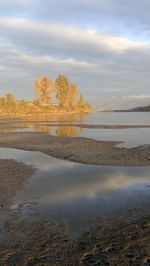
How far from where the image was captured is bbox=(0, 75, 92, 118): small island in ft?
448

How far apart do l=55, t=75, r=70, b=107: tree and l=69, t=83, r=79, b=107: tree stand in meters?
8.58

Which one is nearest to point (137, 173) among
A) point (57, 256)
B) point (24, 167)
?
point (24, 167)

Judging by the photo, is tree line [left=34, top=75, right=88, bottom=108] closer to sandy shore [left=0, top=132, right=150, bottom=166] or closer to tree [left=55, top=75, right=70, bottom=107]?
tree [left=55, top=75, right=70, bottom=107]

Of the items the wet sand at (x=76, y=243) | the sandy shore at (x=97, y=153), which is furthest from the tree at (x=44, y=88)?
the wet sand at (x=76, y=243)

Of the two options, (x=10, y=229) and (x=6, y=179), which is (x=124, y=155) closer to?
(x=6, y=179)

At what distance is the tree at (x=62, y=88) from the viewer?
152m

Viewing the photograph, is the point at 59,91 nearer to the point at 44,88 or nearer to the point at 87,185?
the point at 44,88

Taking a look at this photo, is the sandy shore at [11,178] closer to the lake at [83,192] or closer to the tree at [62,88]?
the lake at [83,192]

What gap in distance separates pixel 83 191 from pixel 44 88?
13386 cm

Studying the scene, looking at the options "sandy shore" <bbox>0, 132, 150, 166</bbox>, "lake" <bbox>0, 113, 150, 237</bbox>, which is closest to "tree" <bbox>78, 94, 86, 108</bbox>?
"sandy shore" <bbox>0, 132, 150, 166</bbox>

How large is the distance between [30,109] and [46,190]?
13073 cm

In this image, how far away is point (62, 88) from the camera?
498ft

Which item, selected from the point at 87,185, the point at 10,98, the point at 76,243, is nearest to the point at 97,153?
the point at 87,185

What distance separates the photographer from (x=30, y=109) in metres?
143
